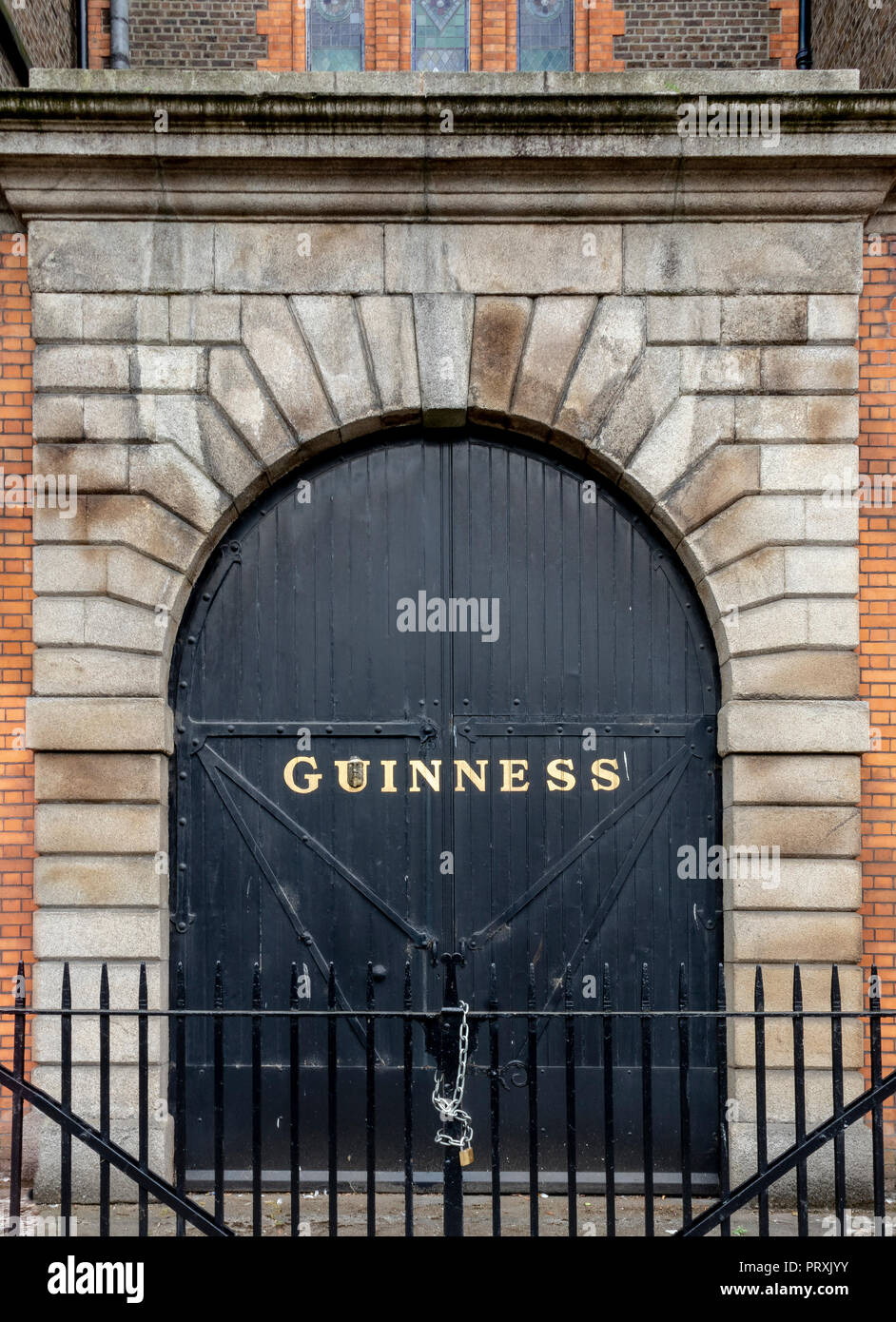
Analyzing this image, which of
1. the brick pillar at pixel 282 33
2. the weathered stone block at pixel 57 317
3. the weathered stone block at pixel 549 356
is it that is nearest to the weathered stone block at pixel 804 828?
the weathered stone block at pixel 549 356

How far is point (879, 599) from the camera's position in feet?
22.5

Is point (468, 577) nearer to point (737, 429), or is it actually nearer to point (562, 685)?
point (562, 685)

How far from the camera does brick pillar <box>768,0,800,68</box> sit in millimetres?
8180

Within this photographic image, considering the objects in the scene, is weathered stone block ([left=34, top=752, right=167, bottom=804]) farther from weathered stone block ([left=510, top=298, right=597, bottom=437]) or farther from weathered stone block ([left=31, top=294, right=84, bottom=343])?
weathered stone block ([left=510, top=298, right=597, bottom=437])

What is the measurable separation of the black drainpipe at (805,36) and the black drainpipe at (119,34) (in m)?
4.64

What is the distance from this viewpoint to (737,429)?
6770 millimetres

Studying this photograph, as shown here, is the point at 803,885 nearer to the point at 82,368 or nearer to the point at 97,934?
the point at 97,934

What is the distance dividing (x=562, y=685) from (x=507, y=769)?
23.4 inches

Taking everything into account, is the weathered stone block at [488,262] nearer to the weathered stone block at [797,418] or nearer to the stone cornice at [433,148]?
the stone cornice at [433,148]

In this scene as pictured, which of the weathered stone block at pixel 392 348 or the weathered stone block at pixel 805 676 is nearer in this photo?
the weathered stone block at pixel 805 676

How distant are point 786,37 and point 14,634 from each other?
6.58 m

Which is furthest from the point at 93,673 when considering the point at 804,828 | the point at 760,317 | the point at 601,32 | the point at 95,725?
the point at 601,32

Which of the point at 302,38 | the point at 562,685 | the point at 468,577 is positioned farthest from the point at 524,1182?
the point at 302,38

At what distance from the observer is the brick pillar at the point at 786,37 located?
322 inches
